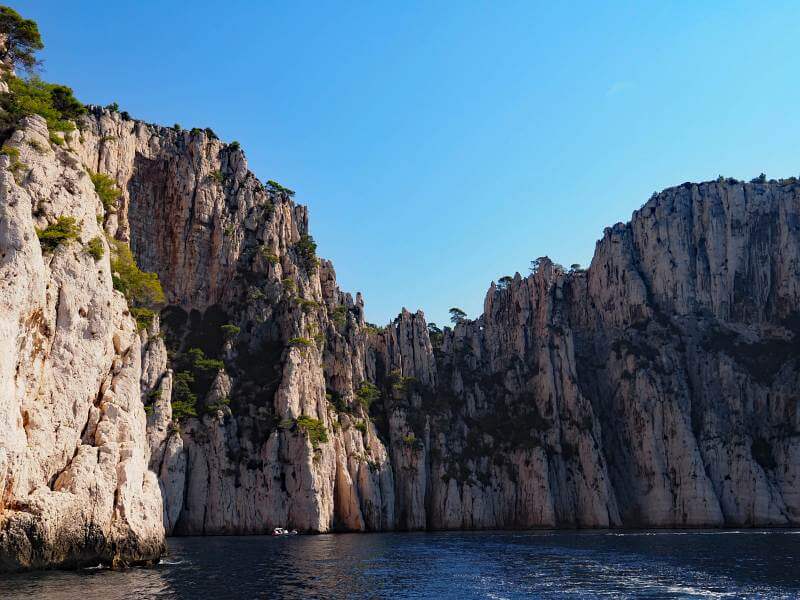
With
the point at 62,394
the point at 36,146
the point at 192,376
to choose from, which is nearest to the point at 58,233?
the point at 36,146

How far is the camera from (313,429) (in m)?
114

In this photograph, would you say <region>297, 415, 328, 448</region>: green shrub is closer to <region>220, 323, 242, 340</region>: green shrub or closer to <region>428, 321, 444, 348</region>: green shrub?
<region>220, 323, 242, 340</region>: green shrub

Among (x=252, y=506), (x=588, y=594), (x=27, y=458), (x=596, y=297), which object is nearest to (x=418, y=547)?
(x=252, y=506)

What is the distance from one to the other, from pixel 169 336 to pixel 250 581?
Result: 7876 centimetres

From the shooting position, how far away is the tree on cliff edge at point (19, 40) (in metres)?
71.8

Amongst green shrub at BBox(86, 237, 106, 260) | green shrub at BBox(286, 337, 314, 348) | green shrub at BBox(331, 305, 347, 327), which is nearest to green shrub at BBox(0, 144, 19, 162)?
green shrub at BBox(86, 237, 106, 260)

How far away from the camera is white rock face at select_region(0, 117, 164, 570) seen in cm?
4225

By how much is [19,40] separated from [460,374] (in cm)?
10553

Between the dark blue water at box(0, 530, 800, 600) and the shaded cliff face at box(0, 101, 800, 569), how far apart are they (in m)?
24.3

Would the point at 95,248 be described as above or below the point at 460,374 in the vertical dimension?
below

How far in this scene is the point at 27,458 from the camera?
42.8 metres

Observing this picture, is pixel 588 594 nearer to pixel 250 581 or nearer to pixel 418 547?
pixel 250 581

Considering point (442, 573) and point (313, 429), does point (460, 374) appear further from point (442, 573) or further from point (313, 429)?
point (442, 573)

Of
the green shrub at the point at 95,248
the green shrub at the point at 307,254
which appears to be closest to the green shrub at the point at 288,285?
the green shrub at the point at 307,254
